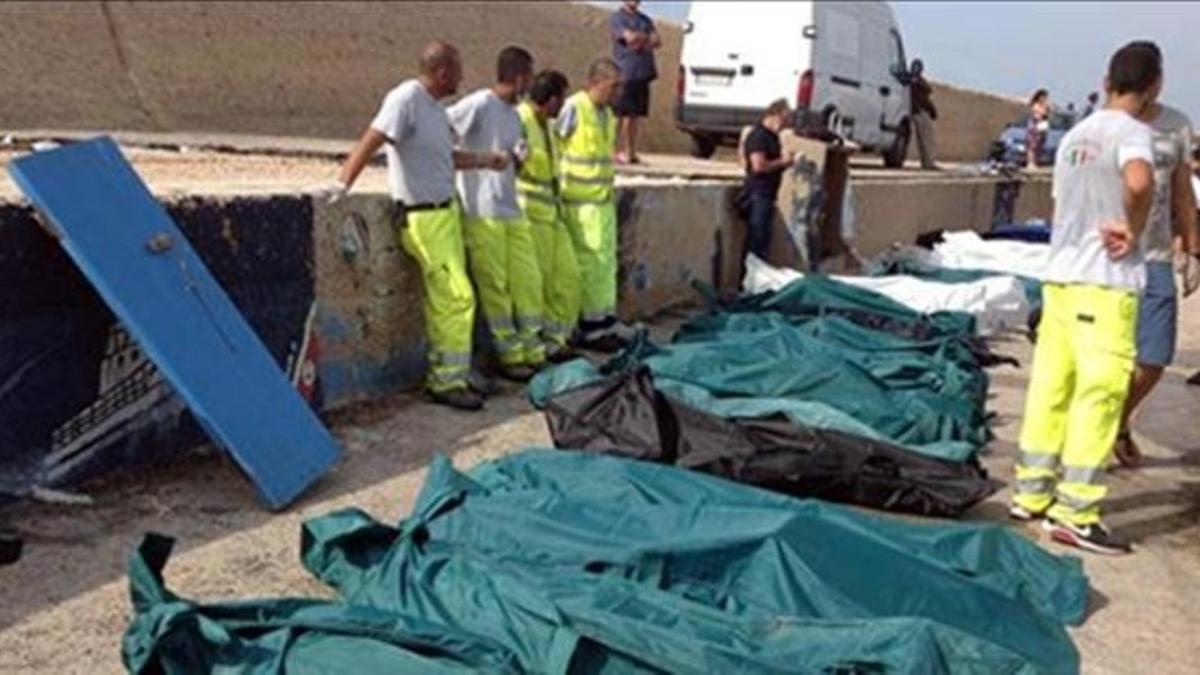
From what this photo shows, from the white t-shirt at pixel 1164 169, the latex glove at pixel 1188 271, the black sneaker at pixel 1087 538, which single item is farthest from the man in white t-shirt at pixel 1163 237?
the black sneaker at pixel 1087 538

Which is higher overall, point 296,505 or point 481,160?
point 481,160

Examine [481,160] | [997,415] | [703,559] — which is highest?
[481,160]

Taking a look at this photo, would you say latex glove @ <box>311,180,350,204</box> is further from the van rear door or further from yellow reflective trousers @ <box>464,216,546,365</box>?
the van rear door

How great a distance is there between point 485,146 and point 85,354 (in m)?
2.75

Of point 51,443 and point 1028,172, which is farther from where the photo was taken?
point 1028,172

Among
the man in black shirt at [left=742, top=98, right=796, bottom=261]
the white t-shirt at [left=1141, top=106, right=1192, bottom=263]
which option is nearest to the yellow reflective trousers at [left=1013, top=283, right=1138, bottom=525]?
the white t-shirt at [left=1141, top=106, right=1192, bottom=263]

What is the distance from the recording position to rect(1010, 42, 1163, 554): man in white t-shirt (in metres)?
4.84

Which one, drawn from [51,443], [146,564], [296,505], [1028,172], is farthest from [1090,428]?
[1028,172]

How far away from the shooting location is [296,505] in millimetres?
4828

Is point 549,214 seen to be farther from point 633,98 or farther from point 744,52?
point 744,52

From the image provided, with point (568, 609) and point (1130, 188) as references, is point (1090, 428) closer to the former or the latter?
point (1130, 188)

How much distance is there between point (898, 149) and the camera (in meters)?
19.5

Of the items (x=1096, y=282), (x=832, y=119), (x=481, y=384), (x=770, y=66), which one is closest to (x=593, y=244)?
(x=481, y=384)

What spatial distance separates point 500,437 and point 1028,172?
1758 cm
